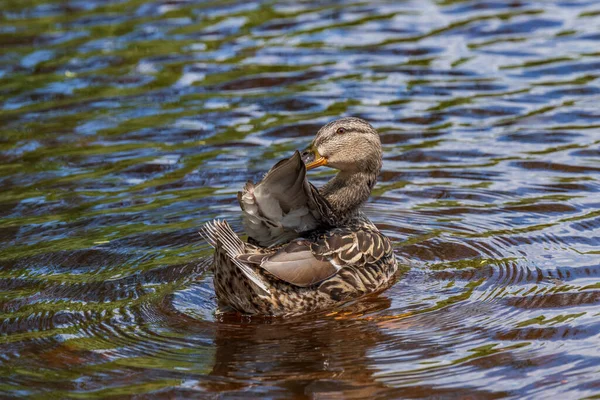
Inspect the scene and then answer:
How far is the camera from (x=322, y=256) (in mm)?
7086

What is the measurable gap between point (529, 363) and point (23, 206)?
4.99m

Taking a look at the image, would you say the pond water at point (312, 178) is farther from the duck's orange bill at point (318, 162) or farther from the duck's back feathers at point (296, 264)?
the duck's orange bill at point (318, 162)

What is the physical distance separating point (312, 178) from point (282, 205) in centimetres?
314

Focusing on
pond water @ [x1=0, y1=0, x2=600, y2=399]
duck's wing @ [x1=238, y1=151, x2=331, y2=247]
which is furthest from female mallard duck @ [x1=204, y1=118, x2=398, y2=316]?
pond water @ [x1=0, y1=0, x2=600, y2=399]

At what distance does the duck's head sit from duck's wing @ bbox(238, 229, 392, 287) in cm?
62

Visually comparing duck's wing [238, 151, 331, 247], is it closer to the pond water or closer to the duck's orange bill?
the duck's orange bill

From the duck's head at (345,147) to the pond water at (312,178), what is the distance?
0.81 metres

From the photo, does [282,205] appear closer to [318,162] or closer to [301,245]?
[301,245]

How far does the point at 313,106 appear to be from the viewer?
1142 cm

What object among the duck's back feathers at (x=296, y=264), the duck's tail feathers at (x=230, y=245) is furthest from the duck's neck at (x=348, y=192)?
the duck's tail feathers at (x=230, y=245)

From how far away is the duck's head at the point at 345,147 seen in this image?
309 inches

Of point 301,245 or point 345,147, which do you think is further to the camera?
point 345,147

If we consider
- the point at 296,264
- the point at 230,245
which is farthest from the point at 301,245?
the point at 230,245

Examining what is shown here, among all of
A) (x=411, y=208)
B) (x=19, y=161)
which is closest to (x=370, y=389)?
(x=411, y=208)
